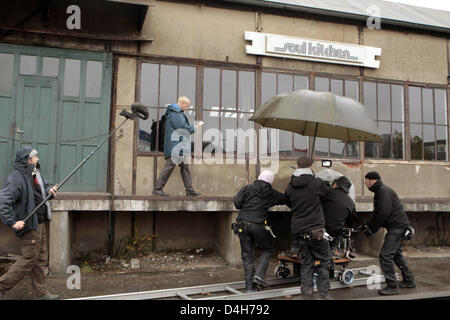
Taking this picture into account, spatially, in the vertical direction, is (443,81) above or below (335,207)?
above

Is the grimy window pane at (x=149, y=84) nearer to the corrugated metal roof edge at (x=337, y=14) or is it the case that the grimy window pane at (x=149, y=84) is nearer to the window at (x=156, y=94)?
the window at (x=156, y=94)

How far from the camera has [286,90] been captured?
8391mm

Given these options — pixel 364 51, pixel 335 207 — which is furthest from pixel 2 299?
pixel 364 51

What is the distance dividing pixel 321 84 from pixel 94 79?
4.87 meters

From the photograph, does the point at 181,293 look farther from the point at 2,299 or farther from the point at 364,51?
the point at 364,51

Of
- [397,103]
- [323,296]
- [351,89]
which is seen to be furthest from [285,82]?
[323,296]

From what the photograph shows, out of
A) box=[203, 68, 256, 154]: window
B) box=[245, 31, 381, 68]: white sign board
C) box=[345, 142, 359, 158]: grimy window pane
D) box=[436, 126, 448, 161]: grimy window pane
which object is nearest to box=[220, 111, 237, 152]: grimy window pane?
box=[203, 68, 256, 154]: window

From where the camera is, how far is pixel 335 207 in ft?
18.0

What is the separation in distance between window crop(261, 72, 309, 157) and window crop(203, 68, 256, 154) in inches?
11.7

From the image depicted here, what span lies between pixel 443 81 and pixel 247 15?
206 inches

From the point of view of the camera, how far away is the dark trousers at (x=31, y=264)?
4.71 meters

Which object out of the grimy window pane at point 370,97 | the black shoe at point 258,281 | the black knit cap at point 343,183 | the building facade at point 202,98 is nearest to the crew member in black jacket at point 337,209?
the black knit cap at point 343,183

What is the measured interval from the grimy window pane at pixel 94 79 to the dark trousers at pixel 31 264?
3101mm

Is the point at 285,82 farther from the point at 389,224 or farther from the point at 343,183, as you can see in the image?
the point at 389,224
